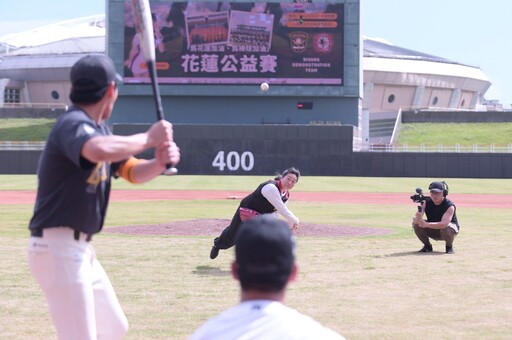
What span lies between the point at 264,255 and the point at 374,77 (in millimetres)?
93625

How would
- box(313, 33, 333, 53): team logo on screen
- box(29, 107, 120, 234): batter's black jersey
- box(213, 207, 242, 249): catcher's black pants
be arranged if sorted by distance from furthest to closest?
box(313, 33, 333, 53): team logo on screen → box(213, 207, 242, 249): catcher's black pants → box(29, 107, 120, 234): batter's black jersey

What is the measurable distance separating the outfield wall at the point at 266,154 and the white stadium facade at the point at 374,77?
32698 mm

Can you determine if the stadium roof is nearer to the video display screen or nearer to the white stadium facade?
the white stadium facade

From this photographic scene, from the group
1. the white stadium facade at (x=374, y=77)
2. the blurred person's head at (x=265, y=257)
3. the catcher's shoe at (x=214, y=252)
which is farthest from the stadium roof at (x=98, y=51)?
the blurred person's head at (x=265, y=257)

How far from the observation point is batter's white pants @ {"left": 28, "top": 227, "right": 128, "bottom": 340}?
5578 mm

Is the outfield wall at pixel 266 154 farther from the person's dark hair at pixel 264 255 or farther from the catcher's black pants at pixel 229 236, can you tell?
the person's dark hair at pixel 264 255

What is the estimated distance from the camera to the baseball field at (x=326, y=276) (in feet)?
31.8

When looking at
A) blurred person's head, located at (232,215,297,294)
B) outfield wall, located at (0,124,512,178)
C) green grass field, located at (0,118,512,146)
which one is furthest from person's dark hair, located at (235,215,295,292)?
green grass field, located at (0,118,512,146)

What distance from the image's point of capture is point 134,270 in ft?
45.7

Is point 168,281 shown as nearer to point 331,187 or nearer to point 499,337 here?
point 499,337

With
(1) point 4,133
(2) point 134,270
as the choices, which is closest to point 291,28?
(1) point 4,133

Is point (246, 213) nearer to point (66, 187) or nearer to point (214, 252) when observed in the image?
point (214, 252)

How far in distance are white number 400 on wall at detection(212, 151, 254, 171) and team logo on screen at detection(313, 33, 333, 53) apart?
8093 millimetres

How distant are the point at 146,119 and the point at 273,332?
6300cm
